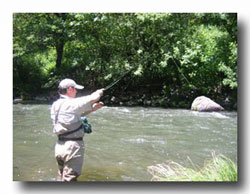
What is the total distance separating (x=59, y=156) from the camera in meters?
3.09

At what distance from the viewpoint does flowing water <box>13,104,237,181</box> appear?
439 cm

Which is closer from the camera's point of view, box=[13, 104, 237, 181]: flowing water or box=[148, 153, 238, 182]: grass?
box=[148, 153, 238, 182]: grass

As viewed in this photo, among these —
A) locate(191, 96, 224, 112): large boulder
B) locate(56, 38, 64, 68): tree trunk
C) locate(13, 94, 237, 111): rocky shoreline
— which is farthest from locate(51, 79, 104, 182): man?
locate(191, 96, 224, 112): large boulder

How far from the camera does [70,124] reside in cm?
300

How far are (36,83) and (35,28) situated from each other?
5.48 ft

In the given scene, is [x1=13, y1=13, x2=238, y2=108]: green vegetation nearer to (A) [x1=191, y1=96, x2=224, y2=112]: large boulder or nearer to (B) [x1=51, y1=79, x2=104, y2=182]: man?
(A) [x1=191, y1=96, x2=224, y2=112]: large boulder

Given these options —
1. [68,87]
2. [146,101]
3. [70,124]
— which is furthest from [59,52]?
[70,124]

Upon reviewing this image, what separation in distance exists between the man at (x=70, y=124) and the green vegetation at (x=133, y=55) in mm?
2944

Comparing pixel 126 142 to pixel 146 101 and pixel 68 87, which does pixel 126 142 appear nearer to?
pixel 68 87

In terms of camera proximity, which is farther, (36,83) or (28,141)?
(36,83)

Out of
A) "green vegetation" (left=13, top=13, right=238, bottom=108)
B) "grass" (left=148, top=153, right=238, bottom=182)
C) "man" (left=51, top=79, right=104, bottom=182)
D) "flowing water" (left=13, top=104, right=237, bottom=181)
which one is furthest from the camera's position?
"green vegetation" (left=13, top=13, right=238, bottom=108)

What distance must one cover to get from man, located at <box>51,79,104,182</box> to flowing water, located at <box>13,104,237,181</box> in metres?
1.07
